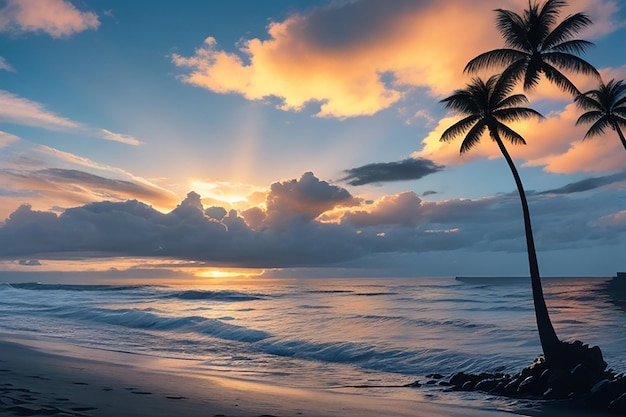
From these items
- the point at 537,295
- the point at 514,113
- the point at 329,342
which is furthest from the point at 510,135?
the point at 329,342

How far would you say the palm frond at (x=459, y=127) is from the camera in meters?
23.6

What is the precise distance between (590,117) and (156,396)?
32587 millimetres

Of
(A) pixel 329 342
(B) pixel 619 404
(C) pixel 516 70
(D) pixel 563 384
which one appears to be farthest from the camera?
(A) pixel 329 342

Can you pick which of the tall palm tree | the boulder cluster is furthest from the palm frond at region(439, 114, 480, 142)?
the boulder cluster

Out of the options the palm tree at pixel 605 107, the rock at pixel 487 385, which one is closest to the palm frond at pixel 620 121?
the palm tree at pixel 605 107

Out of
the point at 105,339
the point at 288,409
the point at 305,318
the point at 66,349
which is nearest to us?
the point at 288,409

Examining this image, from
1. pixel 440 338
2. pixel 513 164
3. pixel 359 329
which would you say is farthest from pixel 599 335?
pixel 513 164

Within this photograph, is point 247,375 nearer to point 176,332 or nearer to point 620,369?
point 620,369

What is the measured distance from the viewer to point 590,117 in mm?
31625

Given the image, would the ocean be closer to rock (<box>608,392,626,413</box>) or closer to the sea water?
the sea water

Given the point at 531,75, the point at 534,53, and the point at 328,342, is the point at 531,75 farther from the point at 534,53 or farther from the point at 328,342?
the point at 328,342

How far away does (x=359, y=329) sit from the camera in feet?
120

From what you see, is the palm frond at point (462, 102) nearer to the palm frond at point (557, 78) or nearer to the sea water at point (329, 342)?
the palm frond at point (557, 78)

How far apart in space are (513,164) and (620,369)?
10787mm
